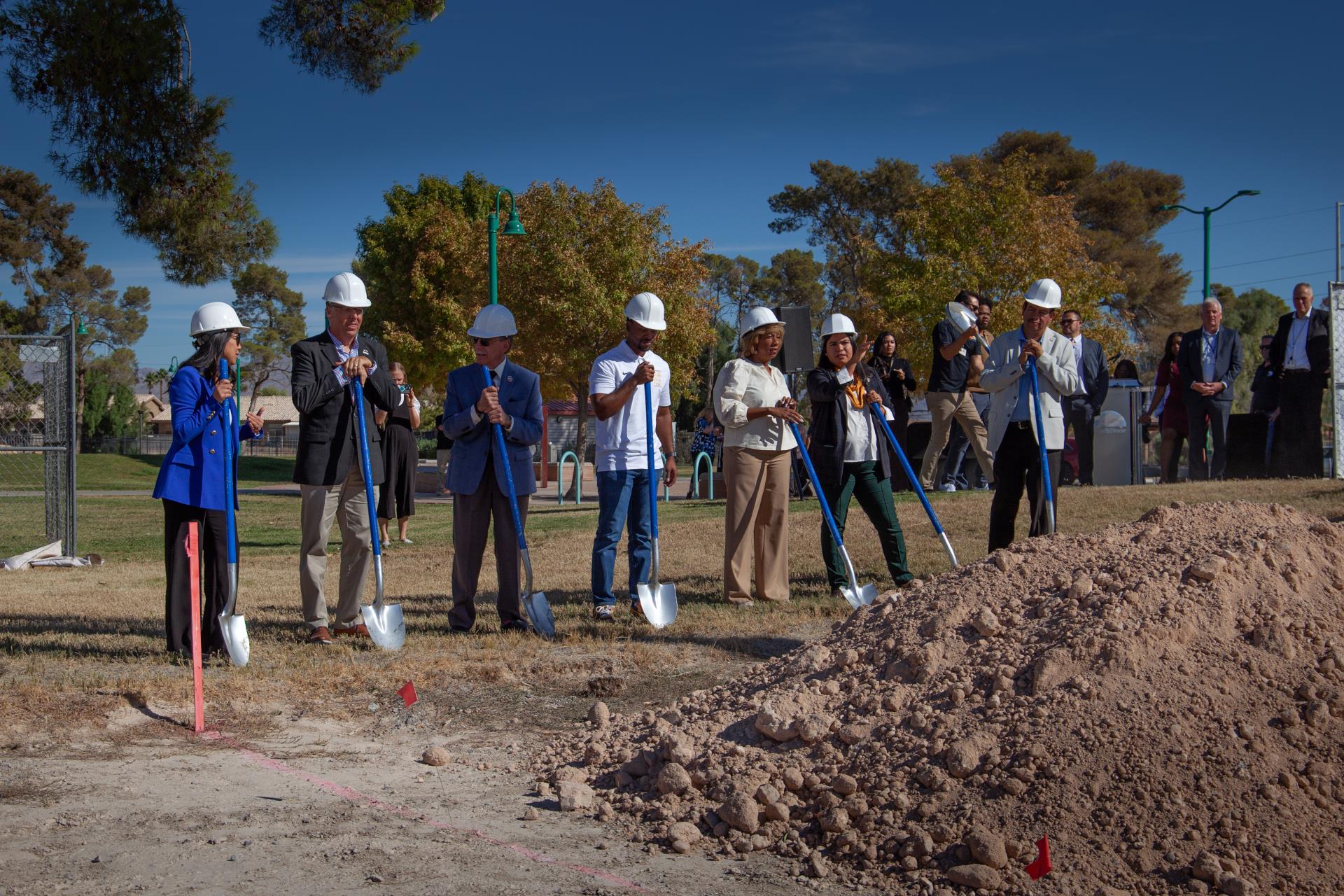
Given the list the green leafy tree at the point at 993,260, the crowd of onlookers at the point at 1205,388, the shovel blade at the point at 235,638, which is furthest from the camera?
the green leafy tree at the point at 993,260

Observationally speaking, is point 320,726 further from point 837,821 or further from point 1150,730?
point 1150,730

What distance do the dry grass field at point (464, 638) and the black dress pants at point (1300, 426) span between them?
1088mm

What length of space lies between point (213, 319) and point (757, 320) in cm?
324

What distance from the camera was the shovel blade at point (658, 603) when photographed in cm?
717

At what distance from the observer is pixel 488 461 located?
23.4ft

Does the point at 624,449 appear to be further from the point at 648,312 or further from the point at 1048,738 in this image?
the point at 1048,738

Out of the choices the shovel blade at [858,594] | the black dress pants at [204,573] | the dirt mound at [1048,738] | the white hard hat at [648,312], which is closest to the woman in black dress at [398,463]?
the white hard hat at [648,312]

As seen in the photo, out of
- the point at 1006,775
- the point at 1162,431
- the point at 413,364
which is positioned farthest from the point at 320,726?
the point at 413,364

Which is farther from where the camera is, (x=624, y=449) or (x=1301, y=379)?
(x=1301, y=379)

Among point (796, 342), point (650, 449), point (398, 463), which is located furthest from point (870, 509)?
point (796, 342)

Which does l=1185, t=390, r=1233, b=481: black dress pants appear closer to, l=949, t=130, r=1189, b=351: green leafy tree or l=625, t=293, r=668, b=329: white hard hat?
l=625, t=293, r=668, b=329: white hard hat

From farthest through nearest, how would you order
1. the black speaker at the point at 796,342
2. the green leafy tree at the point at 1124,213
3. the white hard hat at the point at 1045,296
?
1. the green leafy tree at the point at 1124,213
2. the black speaker at the point at 796,342
3. the white hard hat at the point at 1045,296

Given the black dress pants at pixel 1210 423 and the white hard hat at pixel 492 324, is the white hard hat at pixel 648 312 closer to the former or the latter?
the white hard hat at pixel 492 324

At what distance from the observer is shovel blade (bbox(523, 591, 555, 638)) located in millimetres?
7000
